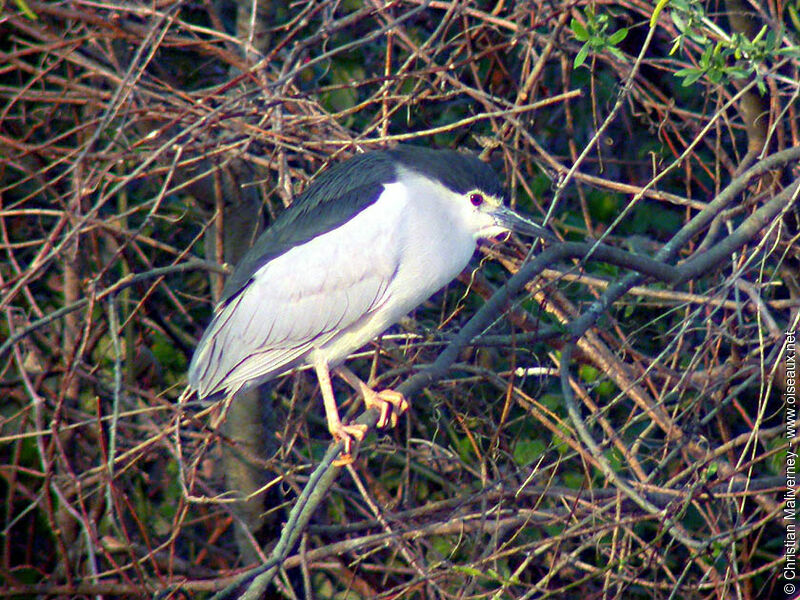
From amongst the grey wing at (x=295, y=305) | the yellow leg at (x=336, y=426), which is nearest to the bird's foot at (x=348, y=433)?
the yellow leg at (x=336, y=426)

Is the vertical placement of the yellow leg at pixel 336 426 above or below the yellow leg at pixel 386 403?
above

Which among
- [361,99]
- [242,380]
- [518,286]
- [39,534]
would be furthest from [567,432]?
[39,534]

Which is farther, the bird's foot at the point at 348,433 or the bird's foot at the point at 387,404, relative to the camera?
the bird's foot at the point at 387,404

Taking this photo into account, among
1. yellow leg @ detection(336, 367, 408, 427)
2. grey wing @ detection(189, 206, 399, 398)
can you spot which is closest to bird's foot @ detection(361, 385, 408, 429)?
yellow leg @ detection(336, 367, 408, 427)

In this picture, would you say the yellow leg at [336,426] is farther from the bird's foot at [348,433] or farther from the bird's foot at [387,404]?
the bird's foot at [387,404]

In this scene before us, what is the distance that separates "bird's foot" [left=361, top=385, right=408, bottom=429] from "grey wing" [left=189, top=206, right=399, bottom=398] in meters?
0.25

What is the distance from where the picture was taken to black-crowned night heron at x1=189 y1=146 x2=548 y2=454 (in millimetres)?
2717

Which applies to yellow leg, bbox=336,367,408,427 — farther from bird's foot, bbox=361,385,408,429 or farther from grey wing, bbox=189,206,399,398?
grey wing, bbox=189,206,399,398

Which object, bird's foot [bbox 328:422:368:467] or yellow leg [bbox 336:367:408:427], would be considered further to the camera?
yellow leg [bbox 336:367:408:427]

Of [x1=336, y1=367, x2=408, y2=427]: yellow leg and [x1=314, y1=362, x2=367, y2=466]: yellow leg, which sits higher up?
[x1=314, y1=362, x2=367, y2=466]: yellow leg

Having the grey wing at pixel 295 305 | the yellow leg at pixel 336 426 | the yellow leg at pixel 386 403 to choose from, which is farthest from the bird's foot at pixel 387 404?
the grey wing at pixel 295 305

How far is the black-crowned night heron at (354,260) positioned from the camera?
272 cm

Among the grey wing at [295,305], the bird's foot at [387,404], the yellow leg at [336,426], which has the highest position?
the grey wing at [295,305]

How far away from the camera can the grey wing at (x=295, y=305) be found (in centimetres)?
276
